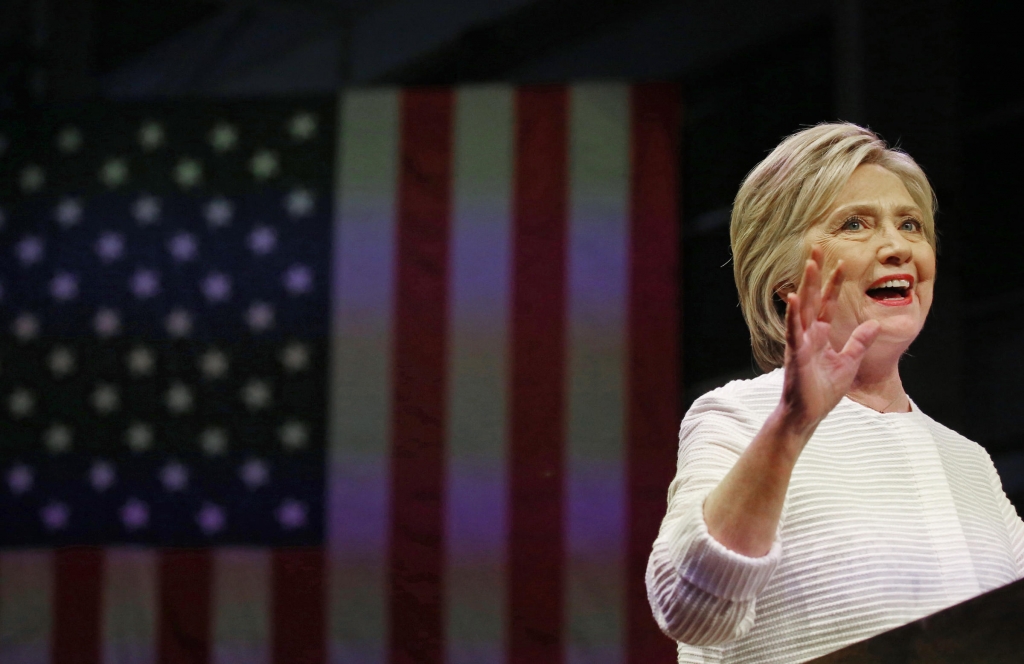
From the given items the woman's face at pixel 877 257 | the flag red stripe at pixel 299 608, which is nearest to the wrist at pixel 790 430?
the woman's face at pixel 877 257

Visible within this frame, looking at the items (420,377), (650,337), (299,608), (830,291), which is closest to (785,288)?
(830,291)

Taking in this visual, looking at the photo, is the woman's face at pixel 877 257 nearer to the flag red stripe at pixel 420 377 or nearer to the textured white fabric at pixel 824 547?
the textured white fabric at pixel 824 547

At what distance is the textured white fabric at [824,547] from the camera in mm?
877

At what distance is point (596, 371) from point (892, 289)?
214 centimetres

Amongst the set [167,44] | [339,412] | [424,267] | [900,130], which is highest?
[167,44]

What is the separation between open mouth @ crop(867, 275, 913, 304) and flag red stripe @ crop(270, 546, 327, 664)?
96.1 inches

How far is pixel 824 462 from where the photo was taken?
1041mm

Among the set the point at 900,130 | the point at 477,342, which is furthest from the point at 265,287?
the point at 900,130

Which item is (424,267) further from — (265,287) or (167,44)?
(167,44)

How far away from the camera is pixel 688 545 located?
2.85 ft

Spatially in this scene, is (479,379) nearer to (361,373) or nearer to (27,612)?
(361,373)

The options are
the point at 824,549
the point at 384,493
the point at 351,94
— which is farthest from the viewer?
the point at 351,94

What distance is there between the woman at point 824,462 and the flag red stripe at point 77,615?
2647 millimetres

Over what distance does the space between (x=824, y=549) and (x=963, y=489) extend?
22 centimetres
